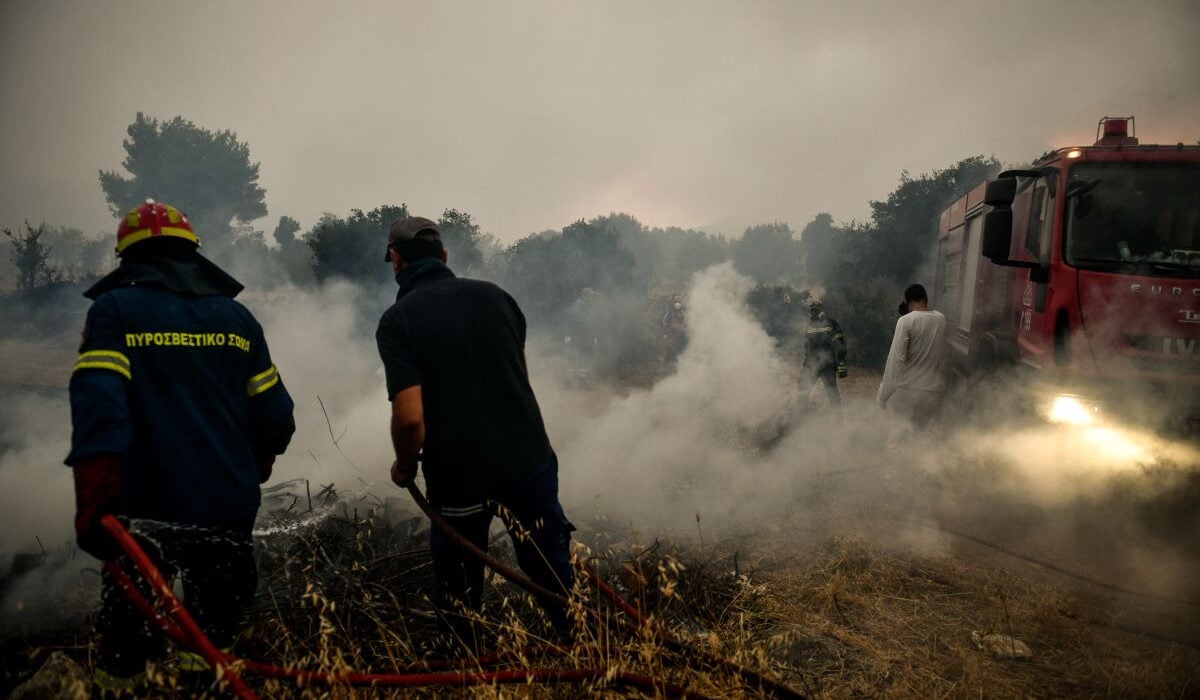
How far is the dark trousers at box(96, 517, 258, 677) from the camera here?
190 cm

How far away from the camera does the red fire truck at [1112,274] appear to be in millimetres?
3939

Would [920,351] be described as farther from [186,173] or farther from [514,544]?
[186,173]

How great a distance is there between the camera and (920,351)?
5.45 meters

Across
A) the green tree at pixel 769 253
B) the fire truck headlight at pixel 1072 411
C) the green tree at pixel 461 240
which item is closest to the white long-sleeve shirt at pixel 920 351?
the fire truck headlight at pixel 1072 411

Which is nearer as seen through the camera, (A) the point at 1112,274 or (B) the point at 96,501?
(B) the point at 96,501

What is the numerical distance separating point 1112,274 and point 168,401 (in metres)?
5.91

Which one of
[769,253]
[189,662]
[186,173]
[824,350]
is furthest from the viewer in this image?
[769,253]

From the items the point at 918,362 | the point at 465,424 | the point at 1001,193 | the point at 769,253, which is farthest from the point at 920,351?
the point at 769,253

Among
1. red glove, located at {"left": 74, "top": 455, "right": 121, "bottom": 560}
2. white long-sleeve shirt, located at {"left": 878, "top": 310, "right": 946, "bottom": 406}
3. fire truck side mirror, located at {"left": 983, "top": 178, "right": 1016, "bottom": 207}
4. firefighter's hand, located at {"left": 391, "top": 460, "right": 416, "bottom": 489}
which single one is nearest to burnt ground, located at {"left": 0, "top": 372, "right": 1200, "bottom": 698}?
firefighter's hand, located at {"left": 391, "top": 460, "right": 416, "bottom": 489}

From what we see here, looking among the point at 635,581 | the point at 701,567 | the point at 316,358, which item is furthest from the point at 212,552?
the point at 316,358

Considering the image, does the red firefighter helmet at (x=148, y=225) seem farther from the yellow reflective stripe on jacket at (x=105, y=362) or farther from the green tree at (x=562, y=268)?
the green tree at (x=562, y=268)

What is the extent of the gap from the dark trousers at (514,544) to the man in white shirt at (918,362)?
4.44 meters

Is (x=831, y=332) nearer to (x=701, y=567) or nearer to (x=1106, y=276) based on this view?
(x=1106, y=276)

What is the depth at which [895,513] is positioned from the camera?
487cm
